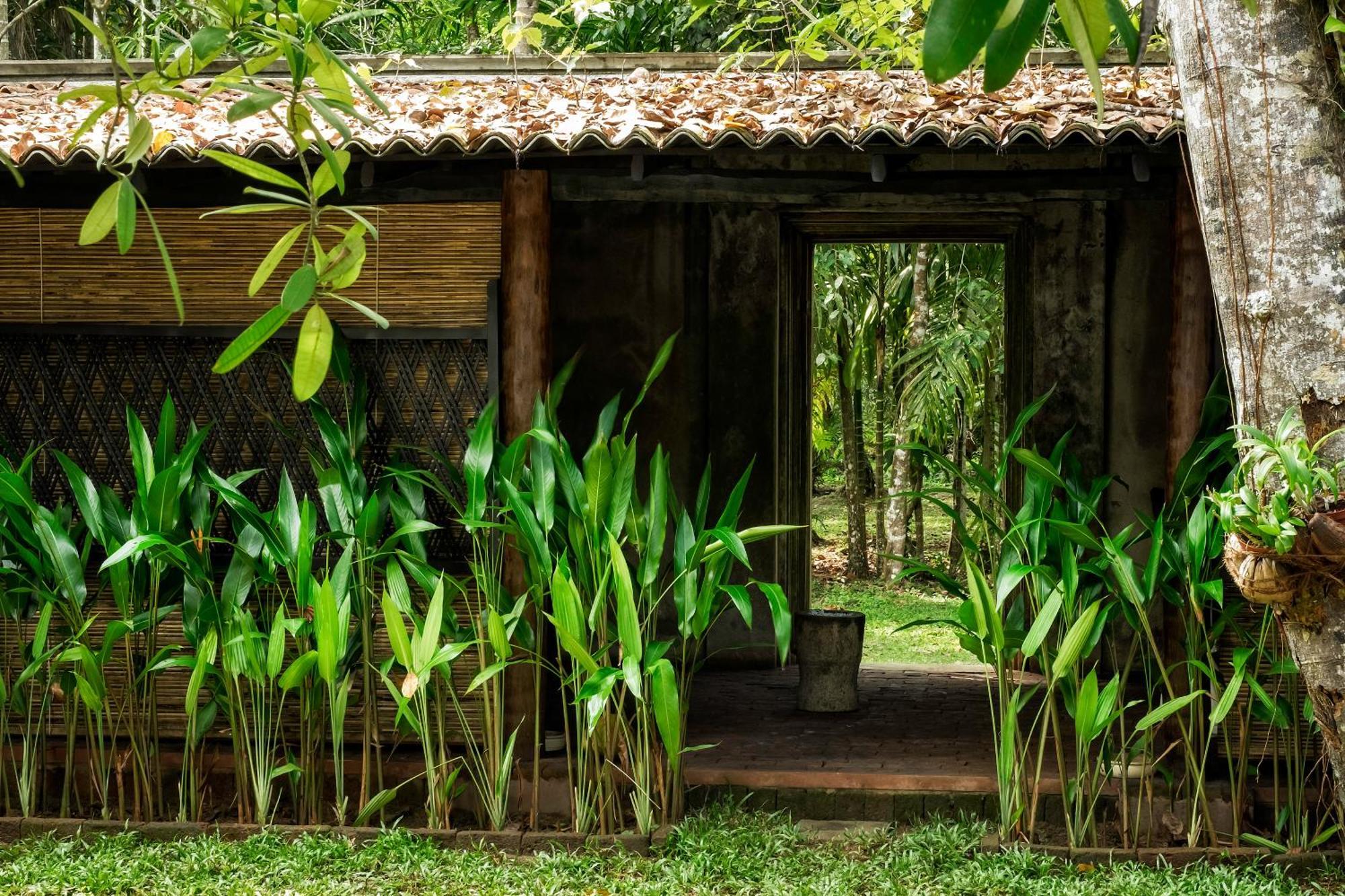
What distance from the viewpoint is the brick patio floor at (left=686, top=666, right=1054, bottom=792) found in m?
4.31

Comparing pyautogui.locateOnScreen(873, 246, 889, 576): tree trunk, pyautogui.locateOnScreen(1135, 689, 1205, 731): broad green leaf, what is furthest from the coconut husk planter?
pyautogui.locateOnScreen(873, 246, 889, 576): tree trunk

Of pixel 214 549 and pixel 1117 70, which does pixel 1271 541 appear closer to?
pixel 1117 70

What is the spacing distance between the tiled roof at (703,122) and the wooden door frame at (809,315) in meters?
1.57

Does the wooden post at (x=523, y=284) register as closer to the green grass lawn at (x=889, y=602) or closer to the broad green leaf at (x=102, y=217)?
the green grass lawn at (x=889, y=602)

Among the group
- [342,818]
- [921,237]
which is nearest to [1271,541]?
[342,818]

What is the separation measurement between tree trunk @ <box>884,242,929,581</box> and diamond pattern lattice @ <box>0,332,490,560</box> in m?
4.77

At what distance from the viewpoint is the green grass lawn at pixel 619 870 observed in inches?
144

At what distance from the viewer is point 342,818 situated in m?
4.08

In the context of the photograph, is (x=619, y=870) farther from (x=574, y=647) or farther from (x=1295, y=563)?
(x=1295, y=563)

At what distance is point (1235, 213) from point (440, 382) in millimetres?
2539

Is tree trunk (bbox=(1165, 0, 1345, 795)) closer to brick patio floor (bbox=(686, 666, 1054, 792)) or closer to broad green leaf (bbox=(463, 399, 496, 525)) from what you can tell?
brick patio floor (bbox=(686, 666, 1054, 792))

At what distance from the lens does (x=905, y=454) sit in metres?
10.1

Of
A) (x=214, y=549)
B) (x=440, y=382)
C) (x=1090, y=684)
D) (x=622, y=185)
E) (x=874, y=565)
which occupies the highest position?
(x=622, y=185)

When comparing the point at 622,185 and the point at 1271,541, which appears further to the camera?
the point at 622,185
